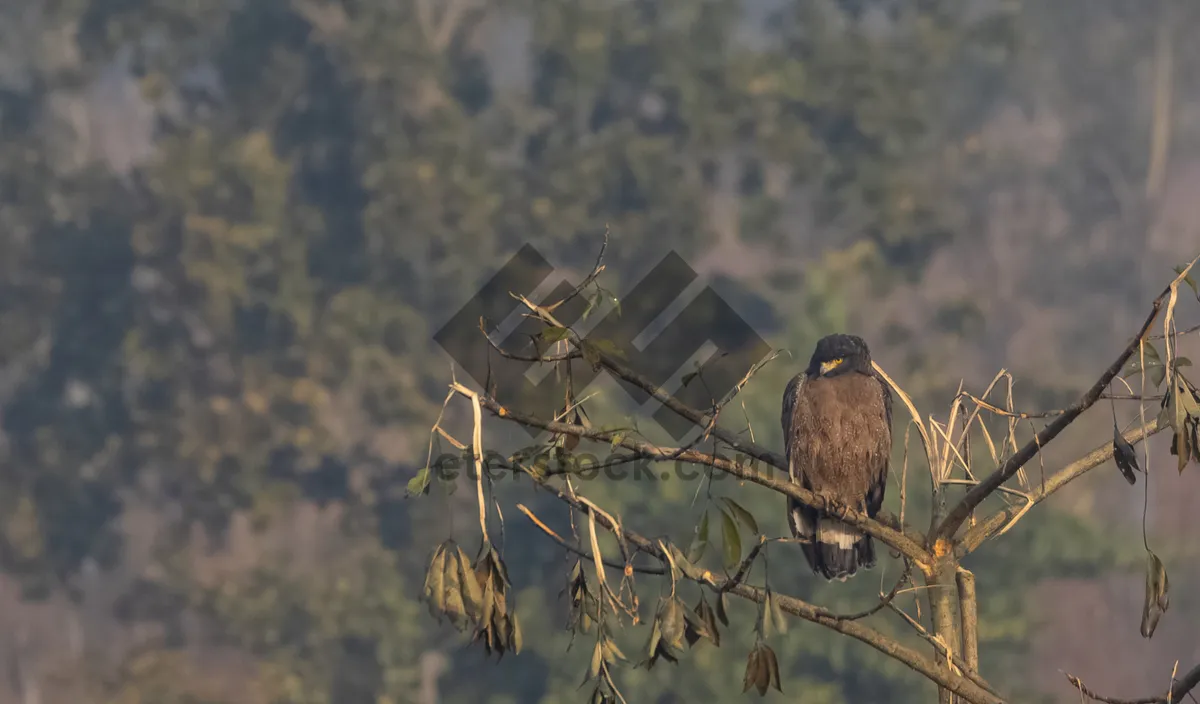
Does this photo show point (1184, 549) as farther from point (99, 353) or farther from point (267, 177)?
point (99, 353)

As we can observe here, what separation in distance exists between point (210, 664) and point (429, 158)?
32.8 feet

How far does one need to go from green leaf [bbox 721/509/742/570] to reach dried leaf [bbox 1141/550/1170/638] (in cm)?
91

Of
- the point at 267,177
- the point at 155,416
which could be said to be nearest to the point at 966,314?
the point at 267,177

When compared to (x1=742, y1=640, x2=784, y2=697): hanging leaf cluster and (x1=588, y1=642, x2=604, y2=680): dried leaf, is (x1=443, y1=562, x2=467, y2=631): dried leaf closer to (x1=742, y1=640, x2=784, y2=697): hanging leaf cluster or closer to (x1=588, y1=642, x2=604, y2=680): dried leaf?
(x1=588, y1=642, x2=604, y2=680): dried leaf

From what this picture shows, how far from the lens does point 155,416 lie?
2602 cm

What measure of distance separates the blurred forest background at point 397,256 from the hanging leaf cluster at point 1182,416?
62.2ft

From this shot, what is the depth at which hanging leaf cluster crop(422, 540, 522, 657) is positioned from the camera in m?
2.90

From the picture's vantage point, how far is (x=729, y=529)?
8.97 feet

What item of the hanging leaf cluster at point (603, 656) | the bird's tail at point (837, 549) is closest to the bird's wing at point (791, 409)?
the bird's tail at point (837, 549)

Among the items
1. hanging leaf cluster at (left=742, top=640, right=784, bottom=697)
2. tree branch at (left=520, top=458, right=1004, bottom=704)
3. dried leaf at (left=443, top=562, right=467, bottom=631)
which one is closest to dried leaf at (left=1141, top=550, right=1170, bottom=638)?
tree branch at (left=520, top=458, right=1004, bottom=704)

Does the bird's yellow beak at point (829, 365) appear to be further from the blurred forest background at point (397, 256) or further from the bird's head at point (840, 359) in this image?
the blurred forest background at point (397, 256)

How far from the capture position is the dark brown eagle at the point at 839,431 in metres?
5.64

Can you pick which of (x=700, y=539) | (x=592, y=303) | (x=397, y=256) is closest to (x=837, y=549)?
(x=592, y=303)

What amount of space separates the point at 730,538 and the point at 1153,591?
0.99m
